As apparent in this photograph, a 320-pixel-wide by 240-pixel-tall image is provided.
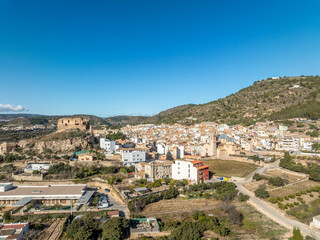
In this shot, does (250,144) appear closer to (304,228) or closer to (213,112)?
(304,228)

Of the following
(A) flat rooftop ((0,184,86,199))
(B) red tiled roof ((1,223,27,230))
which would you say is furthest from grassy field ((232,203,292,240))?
(A) flat rooftop ((0,184,86,199))

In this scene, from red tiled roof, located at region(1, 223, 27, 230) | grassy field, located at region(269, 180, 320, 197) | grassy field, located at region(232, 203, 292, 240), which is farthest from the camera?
grassy field, located at region(269, 180, 320, 197)

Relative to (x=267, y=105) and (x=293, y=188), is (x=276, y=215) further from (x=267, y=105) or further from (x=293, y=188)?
(x=267, y=105)

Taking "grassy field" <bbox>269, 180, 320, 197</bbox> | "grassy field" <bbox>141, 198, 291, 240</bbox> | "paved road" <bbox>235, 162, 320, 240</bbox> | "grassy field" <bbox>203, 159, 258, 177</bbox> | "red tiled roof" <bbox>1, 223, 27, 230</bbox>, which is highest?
"grassy field" <bbox>203, 159, 258, 177</bbox>

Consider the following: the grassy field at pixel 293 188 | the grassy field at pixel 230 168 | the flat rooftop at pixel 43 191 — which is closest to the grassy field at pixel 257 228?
the grassy field at pixel 293 188

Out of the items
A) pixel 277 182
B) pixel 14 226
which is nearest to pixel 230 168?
pixel 277 182

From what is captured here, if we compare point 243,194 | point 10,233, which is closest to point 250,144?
point 243,194

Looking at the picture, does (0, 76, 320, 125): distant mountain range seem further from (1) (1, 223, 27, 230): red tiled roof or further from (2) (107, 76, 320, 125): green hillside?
(1) (1, 223, 27, 230): red tiled roof
